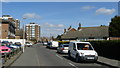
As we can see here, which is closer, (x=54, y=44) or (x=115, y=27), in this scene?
(x=54, y=44)

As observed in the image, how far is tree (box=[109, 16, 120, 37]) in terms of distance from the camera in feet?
210

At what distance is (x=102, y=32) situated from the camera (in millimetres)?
67500

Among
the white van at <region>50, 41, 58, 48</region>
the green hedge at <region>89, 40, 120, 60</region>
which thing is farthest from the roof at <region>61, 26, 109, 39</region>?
the green hedge at <region>89, 40, 120, 60</region>

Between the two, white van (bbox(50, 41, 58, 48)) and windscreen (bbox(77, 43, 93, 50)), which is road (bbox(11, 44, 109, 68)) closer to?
windscreen (bbox(77, 43, 93, 50))

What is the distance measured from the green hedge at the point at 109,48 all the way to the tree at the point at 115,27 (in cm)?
3987

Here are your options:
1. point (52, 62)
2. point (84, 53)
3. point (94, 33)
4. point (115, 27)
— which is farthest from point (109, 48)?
point (94, 33)

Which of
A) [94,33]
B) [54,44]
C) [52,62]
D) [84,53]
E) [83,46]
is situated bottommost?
[52,62]

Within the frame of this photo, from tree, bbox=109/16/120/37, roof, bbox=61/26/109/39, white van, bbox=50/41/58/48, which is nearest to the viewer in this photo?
white van, bbox=50/41/58/48

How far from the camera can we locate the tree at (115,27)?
64.1 m

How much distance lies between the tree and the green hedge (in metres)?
39.9

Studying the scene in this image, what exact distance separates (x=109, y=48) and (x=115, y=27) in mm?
46529

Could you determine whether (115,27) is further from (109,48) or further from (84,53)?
(84,53)

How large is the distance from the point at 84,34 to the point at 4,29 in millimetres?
41145

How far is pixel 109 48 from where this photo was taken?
21.2 m
